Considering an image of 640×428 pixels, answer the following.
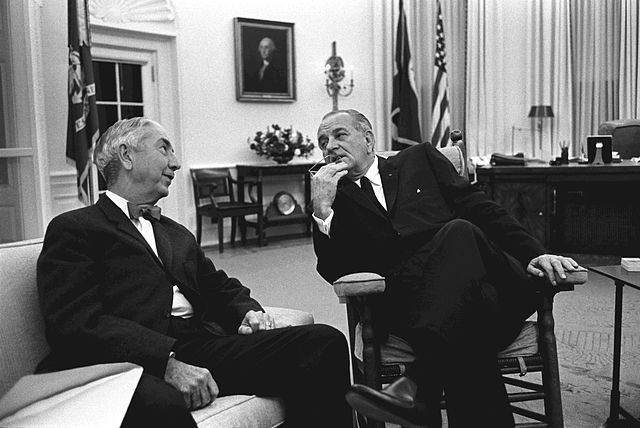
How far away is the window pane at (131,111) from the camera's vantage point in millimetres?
6570

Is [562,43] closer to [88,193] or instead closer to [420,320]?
[88,193]

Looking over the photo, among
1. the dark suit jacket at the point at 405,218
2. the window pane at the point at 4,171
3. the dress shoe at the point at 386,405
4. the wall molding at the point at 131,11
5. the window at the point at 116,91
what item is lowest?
the dress shoe at the point at 386,405

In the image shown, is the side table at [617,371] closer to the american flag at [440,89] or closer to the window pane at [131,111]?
the window pane at [131,111]

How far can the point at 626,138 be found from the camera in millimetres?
6785

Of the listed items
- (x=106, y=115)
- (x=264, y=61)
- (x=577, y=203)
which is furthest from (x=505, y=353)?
(x=264, y=61)

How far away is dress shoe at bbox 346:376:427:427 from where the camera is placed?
152 centimetres

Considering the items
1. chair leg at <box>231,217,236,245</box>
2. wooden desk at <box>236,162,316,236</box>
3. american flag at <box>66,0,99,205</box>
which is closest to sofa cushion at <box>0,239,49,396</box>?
american flag at <box>66,0,99,205</box>

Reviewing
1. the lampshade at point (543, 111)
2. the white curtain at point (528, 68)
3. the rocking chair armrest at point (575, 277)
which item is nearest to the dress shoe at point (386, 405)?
the rocking chair armrest at point (575, 277)

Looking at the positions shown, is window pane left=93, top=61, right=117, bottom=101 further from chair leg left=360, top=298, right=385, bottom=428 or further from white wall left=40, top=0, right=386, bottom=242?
chair leg left=360, top=298, right=385, bottom=428

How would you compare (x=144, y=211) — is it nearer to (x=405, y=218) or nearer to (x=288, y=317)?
(x=288, y=317)

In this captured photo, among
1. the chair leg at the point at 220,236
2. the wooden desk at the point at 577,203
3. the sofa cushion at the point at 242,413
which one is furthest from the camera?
the chair leg at the point at 220,236

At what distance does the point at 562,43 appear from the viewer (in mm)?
8562

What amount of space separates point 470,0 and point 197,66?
394 cm

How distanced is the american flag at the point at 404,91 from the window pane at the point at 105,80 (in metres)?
3.49
